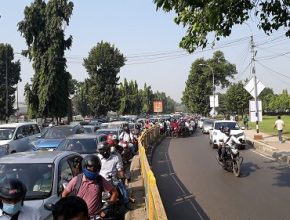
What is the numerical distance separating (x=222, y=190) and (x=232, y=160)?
3.68 metres

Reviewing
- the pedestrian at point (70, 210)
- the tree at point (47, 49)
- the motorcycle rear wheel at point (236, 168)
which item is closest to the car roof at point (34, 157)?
the pedestrian at point (70, 210)

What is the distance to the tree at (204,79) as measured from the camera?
96375mm

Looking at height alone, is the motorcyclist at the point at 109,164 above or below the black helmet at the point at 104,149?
below

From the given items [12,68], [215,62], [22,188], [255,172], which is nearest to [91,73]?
[12,68]

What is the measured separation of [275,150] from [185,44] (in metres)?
15.1

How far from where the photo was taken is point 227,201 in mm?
11703

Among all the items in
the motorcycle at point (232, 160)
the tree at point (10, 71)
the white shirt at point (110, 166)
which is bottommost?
the motorcycle at point (232, 160)

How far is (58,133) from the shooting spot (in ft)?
73.2

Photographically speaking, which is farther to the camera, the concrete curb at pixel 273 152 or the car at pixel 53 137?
the concrete curb at pixel 273 152

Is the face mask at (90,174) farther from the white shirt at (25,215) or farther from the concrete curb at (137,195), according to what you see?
the concrete curb at (137,195)

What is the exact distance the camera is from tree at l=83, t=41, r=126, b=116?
268 ft

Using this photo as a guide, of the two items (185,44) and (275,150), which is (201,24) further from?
(275,150)

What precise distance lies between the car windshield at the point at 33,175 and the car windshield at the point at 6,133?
521 inches

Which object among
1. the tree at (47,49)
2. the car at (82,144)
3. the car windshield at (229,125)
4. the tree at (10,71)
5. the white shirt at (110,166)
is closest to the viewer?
the white shirt at (110,166)
